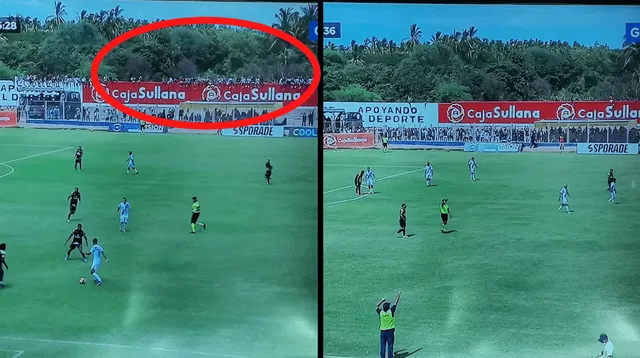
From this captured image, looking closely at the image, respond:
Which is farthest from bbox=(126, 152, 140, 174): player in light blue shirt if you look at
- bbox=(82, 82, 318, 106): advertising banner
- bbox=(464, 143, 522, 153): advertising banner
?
bbox=(464, 143, 522, 153): advertising banner

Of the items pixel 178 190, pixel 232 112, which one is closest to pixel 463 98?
pixel 232 112

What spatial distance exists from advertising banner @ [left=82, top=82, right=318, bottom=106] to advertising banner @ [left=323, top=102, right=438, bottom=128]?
0.26 m

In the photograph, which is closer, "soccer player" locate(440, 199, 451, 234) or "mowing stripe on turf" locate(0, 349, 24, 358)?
"mowing stripe on turf" locate(0, 349, 24, 358)

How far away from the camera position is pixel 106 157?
538 cm

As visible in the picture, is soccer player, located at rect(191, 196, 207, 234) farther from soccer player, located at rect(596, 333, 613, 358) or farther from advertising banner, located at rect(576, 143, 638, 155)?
soccer player, located at rect(596, 333, 613, 358)

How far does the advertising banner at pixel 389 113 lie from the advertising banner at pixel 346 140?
0.09m

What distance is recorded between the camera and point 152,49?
17.4 ft

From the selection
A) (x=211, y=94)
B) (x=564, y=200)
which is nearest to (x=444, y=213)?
(x=564, y=200)

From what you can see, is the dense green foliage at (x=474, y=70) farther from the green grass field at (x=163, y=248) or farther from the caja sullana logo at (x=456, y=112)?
the green grass field at (x=163, y=248)

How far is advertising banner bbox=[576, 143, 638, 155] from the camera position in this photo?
5.23 meters

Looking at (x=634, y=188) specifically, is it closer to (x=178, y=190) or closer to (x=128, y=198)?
(x=178, y=190)

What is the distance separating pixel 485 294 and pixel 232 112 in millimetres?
2194

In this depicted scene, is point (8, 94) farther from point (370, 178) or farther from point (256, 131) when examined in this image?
point (370, 178)

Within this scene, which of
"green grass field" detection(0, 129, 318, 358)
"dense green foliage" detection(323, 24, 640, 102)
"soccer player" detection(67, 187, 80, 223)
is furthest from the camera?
"soccer player" detection(67, 187, 80, 223)
